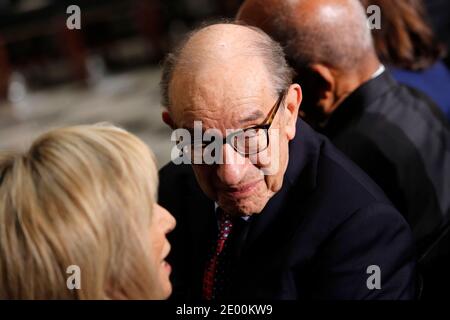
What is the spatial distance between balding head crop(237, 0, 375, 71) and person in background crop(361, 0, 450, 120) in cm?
66

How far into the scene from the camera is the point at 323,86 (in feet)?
4.75

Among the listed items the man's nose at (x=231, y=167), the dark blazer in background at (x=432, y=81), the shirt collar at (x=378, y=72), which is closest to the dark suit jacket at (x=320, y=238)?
the man's nose at (x=231, y=167)

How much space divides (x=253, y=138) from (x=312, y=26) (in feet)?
1.42

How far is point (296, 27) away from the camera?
1336mm

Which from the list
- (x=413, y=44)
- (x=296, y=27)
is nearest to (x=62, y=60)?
(x=413, y=44)

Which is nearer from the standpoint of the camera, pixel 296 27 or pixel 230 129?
pixel 230 129

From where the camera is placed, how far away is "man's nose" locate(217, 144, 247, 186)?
3.56ft

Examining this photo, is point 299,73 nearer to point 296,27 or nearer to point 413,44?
point 296,27

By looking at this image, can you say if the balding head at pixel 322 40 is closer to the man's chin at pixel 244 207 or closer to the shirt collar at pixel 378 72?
the shirt collar at pixel 378 72

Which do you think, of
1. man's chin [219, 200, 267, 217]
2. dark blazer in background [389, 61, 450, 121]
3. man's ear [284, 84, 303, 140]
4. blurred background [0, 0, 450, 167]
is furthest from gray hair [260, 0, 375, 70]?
blurred background [0, 0, 450, 167]

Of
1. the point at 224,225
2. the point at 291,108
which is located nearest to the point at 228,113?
the point at 291,108

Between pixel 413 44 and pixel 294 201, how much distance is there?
1234 mm

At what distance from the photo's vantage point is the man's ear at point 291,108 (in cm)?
114

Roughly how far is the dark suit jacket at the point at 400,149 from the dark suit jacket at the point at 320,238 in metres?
0.24
